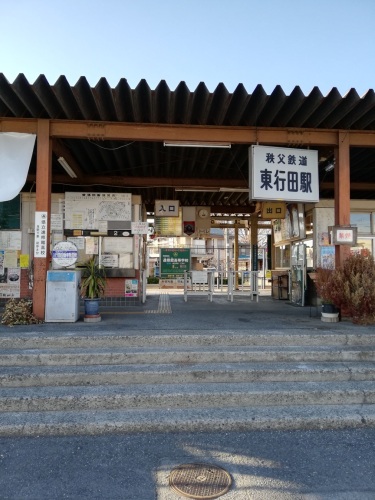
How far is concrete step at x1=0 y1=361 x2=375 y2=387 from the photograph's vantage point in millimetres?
4414

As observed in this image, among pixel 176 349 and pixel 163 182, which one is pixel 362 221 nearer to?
pixel 163 182

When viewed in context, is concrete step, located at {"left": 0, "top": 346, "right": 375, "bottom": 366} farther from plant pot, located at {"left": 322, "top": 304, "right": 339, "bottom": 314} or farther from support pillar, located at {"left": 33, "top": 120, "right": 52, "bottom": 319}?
support pillar, located at {"left": 33, "top": 120, "right": 52, "bottom": 319}

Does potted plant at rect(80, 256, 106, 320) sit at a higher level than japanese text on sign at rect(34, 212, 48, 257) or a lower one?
lower

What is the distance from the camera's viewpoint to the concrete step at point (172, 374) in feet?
14.5

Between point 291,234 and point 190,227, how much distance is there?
362 cm

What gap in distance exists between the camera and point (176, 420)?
3736 mm

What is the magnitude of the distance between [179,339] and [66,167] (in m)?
5.47

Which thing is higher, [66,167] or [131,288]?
[66,167]

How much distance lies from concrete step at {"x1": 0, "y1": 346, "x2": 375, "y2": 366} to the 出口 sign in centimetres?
310

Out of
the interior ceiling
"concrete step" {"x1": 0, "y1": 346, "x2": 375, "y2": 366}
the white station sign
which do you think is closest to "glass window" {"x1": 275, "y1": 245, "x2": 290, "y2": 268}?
the interior ceiling

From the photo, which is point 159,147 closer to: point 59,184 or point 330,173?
point 59,184

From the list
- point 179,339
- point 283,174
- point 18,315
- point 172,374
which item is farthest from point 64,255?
point 283,174

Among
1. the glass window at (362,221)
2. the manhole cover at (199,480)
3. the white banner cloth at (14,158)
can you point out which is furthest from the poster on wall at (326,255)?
the manhole cover at (199,480)

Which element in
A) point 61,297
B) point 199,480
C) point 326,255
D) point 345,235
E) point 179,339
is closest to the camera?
point 199,480
